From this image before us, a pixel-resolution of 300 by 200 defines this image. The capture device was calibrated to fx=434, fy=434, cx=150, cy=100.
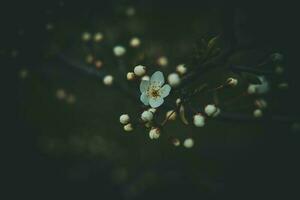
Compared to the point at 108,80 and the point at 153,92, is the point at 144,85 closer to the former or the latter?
the point at 153,92

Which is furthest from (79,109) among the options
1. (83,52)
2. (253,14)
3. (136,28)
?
(253,14)

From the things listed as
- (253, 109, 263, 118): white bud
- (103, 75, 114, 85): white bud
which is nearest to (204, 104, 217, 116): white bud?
(253, 109, 263, 118): white bud

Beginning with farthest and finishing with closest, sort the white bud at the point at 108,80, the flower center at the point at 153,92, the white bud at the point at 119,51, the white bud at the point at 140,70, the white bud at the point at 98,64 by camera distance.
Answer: the white bud at the point at 98,64
the white bud at the point at 119,51
the white bud at the point at 108,80
the white bud at the point at 140,70
the flower center at the point at 153,92

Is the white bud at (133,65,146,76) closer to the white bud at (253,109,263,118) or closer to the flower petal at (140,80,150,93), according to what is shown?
the flower petal at (140,80,150,93)

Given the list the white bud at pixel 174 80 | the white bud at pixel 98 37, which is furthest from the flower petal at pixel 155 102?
the white bud at pixel 98 37

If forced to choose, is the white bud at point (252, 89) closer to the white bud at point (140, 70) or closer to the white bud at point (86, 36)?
the white bud at point (140, 70)

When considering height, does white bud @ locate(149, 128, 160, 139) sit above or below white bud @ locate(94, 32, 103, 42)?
below

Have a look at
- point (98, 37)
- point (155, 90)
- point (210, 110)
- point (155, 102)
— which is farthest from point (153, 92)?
point (98, 37)
